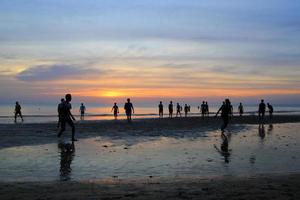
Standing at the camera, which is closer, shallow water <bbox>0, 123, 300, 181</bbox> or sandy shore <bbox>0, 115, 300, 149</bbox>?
shallow water <bbox>0, 123, 300, 181</bbox>

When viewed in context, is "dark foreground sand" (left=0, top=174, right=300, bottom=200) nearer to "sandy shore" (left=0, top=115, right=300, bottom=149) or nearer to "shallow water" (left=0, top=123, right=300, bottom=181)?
"shallow water" (left=0, top=123, right=300, bottom=181)

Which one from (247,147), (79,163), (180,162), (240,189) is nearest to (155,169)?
(180,162)

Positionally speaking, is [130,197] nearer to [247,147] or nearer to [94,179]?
[94,179]

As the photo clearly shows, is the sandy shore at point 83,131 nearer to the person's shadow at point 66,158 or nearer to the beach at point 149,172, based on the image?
the person's shadow at point 66,158

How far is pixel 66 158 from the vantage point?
46.4 ft

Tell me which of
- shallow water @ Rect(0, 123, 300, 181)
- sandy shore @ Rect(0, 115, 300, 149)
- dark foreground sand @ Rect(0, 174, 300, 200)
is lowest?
dark foreground sand @ Rect(0, 174, 300, 200)

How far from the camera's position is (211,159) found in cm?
1405

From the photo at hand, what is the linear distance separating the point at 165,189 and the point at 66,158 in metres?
5.72

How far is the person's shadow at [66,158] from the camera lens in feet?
36.3

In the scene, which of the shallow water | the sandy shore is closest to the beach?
the shallow water

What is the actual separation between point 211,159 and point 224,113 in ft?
47.9

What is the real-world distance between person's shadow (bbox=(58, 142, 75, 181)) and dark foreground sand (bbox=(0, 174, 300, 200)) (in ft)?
3.46

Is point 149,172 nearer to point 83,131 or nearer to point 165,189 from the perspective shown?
point 165,189

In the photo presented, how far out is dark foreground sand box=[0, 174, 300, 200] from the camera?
28.0ft
